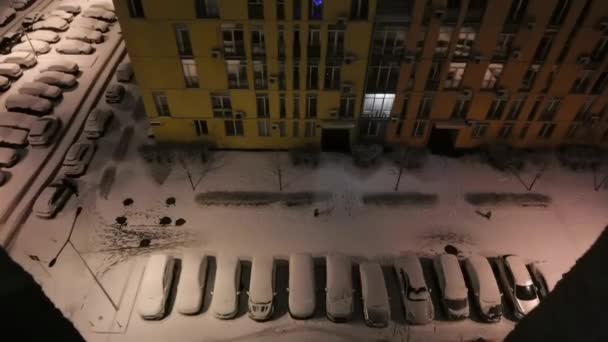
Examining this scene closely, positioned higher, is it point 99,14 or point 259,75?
point 259,75

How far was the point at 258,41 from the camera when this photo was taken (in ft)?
113

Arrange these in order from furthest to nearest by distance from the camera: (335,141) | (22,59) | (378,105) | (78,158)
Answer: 1. (22,59)
2. (335,141)
3. (78,158)
4. (378,105)

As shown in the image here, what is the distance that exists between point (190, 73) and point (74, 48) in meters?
25.3

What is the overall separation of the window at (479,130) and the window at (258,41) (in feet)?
70.1

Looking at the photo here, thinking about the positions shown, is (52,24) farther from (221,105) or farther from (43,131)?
(221,105)

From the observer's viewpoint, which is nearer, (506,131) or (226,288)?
(226,288)

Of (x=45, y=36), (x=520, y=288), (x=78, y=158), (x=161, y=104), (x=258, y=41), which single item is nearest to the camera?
(x=520, y=288)

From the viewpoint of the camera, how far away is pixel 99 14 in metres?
57.9

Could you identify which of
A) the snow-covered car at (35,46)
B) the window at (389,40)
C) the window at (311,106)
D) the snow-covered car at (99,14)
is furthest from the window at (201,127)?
the snow-covered car at (99,14)

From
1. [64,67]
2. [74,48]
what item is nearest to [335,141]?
[64,67]

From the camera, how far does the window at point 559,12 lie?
3203cm

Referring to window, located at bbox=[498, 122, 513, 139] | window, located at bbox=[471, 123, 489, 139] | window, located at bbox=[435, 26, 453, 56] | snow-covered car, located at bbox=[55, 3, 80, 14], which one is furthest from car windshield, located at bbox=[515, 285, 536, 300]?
snow-covered car, located at bbox=[55, 3, 80, 14]

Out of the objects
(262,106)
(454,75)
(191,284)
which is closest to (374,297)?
(191,284)

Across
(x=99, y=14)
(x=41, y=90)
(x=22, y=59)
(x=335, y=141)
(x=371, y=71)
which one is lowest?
(x=335, y=141)
